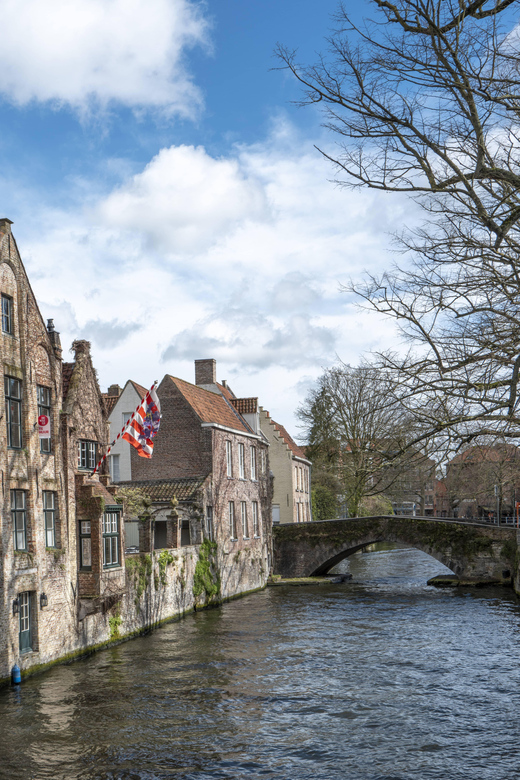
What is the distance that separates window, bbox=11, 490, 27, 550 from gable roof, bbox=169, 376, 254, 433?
51.7 feet

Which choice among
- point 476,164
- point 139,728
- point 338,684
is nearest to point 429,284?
point 476,164

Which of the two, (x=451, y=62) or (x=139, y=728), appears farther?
(x=139, y=728)

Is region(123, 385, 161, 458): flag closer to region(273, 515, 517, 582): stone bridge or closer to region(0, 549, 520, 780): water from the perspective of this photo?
region(0, 549, 520, 780): water

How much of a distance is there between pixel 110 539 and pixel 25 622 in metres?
4.40

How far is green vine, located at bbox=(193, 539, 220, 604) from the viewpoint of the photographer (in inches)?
1195

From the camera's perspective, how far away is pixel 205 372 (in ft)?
142

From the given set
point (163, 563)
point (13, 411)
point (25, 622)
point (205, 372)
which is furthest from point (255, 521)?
point (13, 411)

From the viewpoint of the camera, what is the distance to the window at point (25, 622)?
59.3ft

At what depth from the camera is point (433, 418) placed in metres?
8.66

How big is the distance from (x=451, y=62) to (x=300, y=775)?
1023 cm

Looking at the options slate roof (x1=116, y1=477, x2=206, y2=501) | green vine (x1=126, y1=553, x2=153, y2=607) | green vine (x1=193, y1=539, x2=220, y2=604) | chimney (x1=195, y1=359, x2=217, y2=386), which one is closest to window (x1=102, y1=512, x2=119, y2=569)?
green vine (x1=126, y1=553, x2=153, y2=607)

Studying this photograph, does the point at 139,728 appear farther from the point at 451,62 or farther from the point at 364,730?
the point at 451,62

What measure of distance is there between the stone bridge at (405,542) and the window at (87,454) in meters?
21.0

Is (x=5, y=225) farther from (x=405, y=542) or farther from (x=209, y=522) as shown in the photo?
(x=405, y=542)
